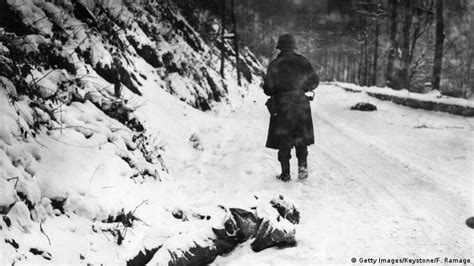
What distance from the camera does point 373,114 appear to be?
15359mm

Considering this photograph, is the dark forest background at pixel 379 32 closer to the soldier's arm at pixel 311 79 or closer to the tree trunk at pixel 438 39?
the tree trunk at pixel 438 39

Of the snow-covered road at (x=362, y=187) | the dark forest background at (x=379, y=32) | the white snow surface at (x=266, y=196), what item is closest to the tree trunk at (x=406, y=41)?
the dark forest background at (x=379, y=32)

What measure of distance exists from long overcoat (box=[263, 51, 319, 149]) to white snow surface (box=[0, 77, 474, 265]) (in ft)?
2.26

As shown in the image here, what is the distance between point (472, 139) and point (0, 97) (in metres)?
9.83

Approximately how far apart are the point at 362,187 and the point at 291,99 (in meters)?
1.65

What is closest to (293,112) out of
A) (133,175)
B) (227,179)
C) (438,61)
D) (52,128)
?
(227,179)

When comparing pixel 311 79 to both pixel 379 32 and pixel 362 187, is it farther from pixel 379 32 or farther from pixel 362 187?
pixel 379 32

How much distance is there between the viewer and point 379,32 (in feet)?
128

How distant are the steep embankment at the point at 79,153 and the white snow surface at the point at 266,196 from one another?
19mm

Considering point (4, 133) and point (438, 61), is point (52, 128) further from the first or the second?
point (438, 61)

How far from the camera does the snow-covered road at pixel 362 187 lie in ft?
13.1

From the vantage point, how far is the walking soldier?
20.5ft

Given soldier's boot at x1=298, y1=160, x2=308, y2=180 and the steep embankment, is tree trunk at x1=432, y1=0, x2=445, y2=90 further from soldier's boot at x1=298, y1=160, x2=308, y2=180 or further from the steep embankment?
soldier's boot at x1=298, y1=160, x2=308, y2=180

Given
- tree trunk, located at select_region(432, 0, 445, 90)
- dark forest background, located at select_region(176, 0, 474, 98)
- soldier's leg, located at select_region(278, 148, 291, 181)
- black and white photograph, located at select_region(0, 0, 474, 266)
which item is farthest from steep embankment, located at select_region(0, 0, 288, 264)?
dark forest background, located at select_region(176, 0, 474, 98)
